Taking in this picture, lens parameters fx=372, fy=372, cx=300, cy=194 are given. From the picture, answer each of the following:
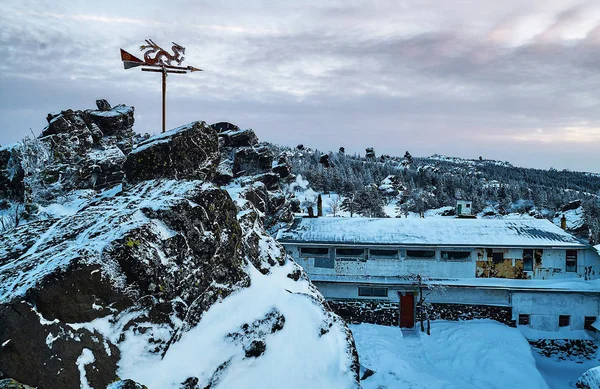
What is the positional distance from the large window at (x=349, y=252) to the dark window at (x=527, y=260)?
12.2m

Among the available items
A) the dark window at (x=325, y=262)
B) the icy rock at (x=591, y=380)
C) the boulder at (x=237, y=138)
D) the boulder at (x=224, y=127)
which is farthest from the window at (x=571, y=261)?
the boulder at (x=224, y=127)

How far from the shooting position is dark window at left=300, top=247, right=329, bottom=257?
29.9 meters

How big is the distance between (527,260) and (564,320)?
485cm

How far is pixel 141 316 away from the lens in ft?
35.7

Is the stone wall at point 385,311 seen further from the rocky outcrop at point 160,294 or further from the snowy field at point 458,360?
the rocky outcrop at point 160,294

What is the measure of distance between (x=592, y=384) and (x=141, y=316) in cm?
1773

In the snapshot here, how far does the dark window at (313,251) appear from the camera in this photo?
98.2ft

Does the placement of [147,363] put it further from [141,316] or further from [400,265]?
[400,265]

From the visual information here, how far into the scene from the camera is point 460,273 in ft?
94.5

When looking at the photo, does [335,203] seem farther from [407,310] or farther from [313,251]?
[407,310]

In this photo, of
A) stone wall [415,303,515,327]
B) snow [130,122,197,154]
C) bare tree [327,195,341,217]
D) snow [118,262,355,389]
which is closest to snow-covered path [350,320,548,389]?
stone wall [415,303,515,327]

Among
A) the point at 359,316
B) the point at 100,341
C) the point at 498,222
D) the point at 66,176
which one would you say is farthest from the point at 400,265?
the point at 66,176

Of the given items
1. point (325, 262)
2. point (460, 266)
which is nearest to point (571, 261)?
point (460, 266)

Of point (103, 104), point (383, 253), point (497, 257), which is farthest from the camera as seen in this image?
point (103, 104)
